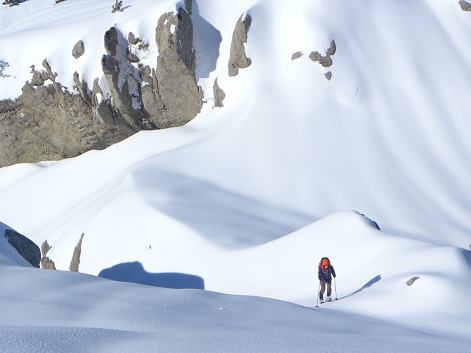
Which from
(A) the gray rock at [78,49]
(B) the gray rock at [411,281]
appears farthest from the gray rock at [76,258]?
(B) the gray rock at [411,281]

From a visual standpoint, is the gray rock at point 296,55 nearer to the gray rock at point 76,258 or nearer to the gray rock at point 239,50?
the gray rock at point 239,50

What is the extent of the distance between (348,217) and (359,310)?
17.6 feet

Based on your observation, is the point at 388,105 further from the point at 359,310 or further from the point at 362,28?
the point at 359,310

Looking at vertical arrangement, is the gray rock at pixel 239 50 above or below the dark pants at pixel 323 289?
above

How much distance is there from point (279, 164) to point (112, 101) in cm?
778

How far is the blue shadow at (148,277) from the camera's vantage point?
61.9 feet

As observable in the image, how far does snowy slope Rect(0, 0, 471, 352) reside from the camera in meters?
17.7

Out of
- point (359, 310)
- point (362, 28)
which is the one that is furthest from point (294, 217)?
point (359, 310)

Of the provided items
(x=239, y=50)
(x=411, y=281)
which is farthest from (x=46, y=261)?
(x=411, y=281)

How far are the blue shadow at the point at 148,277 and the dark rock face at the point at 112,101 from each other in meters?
11.1

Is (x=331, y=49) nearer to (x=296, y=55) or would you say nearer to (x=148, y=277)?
(x=296, y=55)

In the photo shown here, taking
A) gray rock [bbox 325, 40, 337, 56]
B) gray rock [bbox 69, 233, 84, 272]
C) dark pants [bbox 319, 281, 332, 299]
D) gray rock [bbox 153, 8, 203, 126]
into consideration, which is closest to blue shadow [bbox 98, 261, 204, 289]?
gray rock [bbox 69, 233, 84, 272]

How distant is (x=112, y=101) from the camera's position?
30.8 m

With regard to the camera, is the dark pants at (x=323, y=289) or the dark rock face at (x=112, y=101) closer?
the dark pants at (x=323, y=289)
